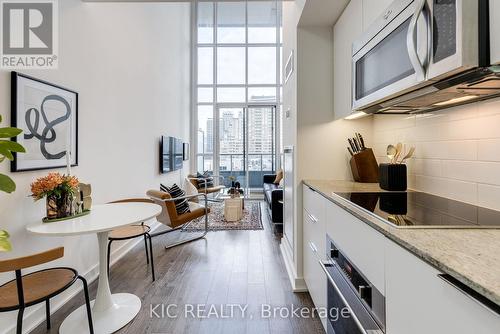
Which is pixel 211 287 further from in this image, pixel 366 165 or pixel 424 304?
pixel 424 304

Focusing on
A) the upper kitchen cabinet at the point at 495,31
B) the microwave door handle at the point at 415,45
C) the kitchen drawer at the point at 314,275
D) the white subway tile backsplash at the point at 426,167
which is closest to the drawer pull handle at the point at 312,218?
the kitchen drawer at the point at 314,275

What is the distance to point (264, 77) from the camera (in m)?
7.07

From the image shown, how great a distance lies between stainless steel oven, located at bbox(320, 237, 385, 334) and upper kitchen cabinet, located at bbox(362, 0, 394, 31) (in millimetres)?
1269

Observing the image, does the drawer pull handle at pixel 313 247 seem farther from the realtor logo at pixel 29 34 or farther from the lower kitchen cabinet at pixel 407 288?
the realtor logo at pixel 29 34

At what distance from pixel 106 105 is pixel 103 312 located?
209 cm

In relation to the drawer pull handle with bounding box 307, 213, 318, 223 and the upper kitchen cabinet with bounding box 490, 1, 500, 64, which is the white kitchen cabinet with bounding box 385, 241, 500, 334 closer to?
the upper kitchen cabinet with bounding box 490, 1, 500, 64

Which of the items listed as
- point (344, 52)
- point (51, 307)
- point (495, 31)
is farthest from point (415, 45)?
point (51, 307)

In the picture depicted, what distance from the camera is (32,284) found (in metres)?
1.44

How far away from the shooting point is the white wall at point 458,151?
114 centimetres

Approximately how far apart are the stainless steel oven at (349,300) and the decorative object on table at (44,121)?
2033mm

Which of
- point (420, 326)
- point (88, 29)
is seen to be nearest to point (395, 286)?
point (420, 326)

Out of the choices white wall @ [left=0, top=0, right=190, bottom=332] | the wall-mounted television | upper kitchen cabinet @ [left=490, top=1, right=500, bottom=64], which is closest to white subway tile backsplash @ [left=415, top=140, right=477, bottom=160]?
upper kitchen cabinet @ [left=490, top=1, right=500, bottom=64]

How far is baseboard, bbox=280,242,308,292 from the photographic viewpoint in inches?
85.8

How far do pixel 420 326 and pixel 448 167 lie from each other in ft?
3.47
